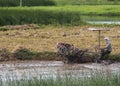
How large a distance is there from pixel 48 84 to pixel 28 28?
45.2ft

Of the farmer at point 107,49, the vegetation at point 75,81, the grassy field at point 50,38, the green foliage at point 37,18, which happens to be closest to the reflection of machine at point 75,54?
the farmer at point 107,49

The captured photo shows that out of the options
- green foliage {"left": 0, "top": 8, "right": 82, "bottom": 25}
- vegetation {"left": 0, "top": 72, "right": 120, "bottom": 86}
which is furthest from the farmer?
green foliage {"left": 0, "top": 8, "right": 82, "bottom": 25}

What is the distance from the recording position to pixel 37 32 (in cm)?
2053

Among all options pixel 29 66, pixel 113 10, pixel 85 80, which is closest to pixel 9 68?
pixel 29 66

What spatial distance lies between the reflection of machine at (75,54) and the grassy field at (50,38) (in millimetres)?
674

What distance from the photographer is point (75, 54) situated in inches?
554

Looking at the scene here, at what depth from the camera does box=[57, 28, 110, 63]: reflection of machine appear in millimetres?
13844

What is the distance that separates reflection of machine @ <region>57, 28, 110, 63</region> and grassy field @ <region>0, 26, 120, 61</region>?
67cm

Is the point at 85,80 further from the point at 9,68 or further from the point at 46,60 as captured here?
the point at 46,60

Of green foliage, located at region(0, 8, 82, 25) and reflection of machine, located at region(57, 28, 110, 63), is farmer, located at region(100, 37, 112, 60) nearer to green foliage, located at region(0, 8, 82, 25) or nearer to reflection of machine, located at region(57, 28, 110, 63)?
reflection of machine, located at region(57, 28, 110, 63)

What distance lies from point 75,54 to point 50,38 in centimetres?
487

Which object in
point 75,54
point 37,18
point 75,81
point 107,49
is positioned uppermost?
point 75,81

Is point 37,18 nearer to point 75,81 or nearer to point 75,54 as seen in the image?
point 75,54

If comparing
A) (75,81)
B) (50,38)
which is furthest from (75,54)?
(75,81)
